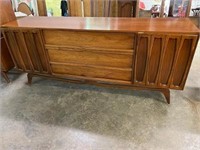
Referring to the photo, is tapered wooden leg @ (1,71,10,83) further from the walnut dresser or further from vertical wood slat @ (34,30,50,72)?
vertical wood slat @ (34,30,50,72)

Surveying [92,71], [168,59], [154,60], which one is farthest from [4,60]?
[168,59]

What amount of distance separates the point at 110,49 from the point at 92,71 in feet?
1.11

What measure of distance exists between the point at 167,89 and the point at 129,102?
41 cm

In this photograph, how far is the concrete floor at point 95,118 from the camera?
1408 millimetres

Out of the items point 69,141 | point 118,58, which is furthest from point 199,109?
point 69,141

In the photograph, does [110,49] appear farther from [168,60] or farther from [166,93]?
[166,93]

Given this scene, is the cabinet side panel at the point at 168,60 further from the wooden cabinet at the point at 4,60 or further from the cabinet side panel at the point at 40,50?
the wooden cabinet at the point at 4,60

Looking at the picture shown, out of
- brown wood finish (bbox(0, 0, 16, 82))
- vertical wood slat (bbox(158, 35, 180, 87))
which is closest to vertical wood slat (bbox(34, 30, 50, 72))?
brown wood finish (bbox(0, 0, 16, 82))

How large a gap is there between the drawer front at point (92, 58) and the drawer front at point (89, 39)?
0.08 m

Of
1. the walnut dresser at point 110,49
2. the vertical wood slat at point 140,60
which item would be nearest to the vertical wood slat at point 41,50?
the walnut dresser at point 110,49

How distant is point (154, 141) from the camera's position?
1398 mm

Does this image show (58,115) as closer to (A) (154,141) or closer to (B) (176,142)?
(A) (154,141)

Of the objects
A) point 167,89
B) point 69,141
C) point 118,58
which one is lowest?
point 69,141

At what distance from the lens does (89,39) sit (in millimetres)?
1585
